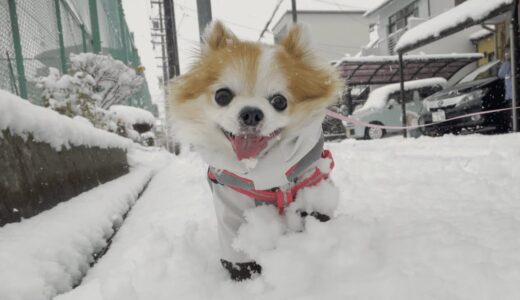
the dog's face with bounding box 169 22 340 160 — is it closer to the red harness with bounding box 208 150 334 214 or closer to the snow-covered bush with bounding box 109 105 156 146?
the red harness with bounding box 208 150 334 214

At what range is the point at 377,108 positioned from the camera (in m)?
11.8

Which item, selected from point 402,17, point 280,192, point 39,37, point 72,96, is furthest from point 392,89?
point 280,192

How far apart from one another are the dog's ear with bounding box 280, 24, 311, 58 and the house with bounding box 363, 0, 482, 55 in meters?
15.0

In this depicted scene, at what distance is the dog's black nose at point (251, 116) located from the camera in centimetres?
168

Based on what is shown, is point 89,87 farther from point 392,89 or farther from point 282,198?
point 392,89

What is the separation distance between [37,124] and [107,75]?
20.3ft

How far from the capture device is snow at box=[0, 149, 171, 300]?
133cm

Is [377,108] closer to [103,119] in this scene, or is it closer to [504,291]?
[103,119]

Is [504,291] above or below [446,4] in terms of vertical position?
below

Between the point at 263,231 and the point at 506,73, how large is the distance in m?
6.67

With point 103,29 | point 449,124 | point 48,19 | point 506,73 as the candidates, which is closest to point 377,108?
point 449,124

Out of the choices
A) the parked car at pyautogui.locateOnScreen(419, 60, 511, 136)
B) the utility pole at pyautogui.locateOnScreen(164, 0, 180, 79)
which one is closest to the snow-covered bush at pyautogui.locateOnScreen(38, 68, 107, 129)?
the utility pole at pyautogui.locateOnScreen(164, 0, 180, 79)

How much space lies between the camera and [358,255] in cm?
146

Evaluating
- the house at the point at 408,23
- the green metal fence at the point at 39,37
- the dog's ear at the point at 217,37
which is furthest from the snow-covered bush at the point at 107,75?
the house at the point at 408,23
